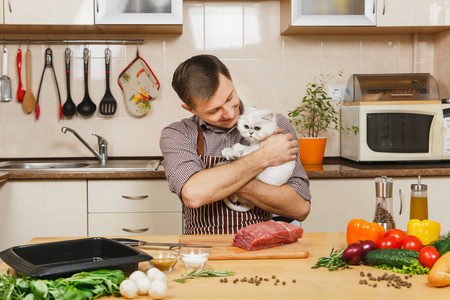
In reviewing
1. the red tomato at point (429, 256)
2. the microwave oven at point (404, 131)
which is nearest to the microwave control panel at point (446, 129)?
the microwave oven at point (404, 131)

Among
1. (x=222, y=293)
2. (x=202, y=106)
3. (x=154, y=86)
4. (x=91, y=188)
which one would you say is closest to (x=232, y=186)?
(x=202, y=106)

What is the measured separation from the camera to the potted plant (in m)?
2.84

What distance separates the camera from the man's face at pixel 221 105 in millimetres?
1723

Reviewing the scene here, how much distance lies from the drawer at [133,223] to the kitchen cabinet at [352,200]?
0.66 meters

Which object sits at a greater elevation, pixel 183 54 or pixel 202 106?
pixel 183 54

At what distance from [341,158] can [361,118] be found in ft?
1.49

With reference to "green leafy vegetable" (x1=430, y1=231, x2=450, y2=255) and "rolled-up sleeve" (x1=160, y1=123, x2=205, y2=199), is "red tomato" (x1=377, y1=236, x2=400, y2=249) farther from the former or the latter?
"rolled-up sleeve" (x1=160, y1=123, x2=205, y2=199)

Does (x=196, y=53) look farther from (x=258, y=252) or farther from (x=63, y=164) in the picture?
(x=258, y=252)

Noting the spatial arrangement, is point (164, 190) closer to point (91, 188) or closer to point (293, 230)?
point (91, 188)

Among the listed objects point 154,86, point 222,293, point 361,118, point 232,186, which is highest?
point 154,86

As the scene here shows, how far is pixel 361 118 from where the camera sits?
→ 2.77 m

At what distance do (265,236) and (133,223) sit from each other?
1356 millimetres

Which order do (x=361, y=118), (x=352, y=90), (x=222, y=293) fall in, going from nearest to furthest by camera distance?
(x=222, y=293) < (x=361, y=118) < (x=352, y=90)

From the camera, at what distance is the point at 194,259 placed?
1.21 meters
